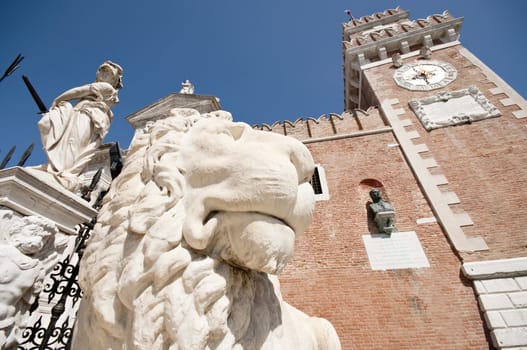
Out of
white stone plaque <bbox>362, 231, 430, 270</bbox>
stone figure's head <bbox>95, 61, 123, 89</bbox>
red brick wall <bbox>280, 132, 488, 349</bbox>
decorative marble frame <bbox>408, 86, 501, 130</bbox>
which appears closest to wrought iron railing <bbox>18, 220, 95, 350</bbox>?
stone figure's head <bbox>95, 61, 123, 89</bbox>

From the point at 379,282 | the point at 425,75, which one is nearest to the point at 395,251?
the point at 379,282

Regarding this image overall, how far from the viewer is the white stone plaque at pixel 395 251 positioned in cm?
562

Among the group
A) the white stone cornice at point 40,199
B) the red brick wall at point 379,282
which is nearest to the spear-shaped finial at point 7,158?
the white stone cornice at point 40,199

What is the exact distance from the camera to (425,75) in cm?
978

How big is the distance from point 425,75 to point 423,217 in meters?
6.49

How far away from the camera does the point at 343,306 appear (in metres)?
5.34

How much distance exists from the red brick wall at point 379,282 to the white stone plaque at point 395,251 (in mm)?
124

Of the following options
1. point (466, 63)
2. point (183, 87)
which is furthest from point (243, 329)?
point (183, 87)

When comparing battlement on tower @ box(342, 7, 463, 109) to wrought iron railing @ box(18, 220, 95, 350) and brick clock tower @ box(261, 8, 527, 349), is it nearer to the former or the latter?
brick clock tower @ box(261, 8, 527, 349)

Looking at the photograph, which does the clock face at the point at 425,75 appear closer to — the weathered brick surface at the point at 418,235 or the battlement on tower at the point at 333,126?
the weathered brick surface at the point at 418,235

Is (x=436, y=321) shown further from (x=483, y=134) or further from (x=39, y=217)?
(x=39, y=217)

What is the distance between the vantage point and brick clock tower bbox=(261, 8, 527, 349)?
489 cm

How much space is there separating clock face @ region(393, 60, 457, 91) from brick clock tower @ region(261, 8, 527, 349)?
0.06 metres

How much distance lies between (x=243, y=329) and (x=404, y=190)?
7105mm
